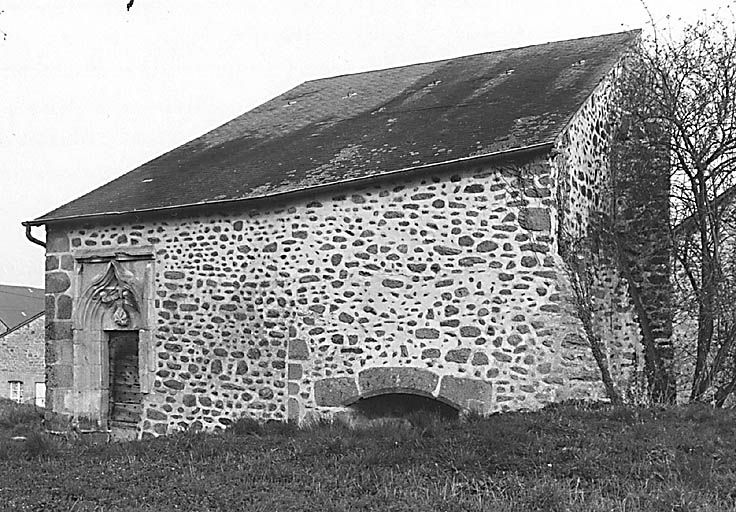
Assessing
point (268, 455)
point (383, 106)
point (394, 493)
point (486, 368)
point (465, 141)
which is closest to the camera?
point (394, 493)

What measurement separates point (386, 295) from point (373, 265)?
0.37m

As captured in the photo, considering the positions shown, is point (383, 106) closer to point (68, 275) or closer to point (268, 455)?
point (68, 275)

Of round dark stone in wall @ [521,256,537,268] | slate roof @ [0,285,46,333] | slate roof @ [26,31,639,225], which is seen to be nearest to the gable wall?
round dark stone in wall @ [521,256,537,268]

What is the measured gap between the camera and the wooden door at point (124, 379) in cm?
1155

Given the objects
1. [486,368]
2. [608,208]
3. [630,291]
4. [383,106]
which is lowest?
[486,368]

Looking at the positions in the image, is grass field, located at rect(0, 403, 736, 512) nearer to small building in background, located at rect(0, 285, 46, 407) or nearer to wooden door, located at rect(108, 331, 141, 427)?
wooden door, located at rect(108, 331, 141, 427)

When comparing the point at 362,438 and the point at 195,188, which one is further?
the point at 195,188

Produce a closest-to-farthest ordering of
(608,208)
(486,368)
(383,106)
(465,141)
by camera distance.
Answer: (486,368), (465,141), (608,208), (383,106)

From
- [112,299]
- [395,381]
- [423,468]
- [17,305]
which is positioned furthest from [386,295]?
[17,305]

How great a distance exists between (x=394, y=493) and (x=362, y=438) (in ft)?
5.98

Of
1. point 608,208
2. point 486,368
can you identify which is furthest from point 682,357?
point 486,368

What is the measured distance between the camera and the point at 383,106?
12203 mm

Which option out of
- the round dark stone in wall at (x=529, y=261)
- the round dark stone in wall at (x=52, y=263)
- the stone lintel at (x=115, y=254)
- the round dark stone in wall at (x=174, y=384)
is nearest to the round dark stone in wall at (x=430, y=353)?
the round dark stone in wall at (x=529, y=261)

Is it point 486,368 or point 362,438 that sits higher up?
point 486,368
